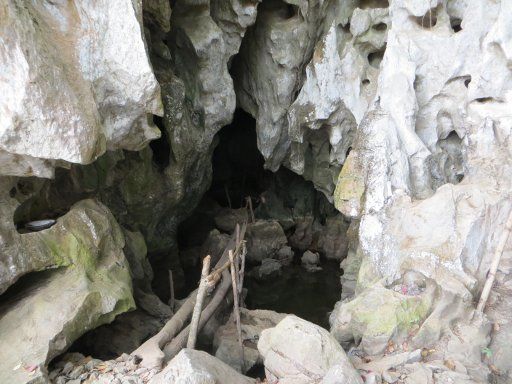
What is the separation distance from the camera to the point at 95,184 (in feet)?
32.3

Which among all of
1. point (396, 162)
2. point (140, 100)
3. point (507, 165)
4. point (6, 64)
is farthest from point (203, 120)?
point (507, 165)

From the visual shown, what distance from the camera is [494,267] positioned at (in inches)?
272

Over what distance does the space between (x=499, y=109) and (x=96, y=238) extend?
8.75 m

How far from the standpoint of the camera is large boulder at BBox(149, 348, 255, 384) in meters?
5.49

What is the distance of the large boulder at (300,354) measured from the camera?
19.2ft

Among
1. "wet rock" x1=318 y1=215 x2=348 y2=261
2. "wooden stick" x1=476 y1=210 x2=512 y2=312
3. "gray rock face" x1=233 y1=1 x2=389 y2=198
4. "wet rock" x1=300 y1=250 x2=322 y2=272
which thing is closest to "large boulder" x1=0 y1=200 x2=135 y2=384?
"wooden stick" x1=476 y1=210 x2=512 y2=312

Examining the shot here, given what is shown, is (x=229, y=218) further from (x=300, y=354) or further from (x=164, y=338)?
(x=300, y=354)

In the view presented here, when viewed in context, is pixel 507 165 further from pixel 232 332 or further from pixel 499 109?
pixel 232 332

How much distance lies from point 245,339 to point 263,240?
8.63m

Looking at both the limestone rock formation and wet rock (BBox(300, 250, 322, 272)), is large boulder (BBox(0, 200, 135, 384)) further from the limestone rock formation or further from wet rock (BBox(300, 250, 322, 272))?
wet rock (BBox(300, 250, 322, 272))

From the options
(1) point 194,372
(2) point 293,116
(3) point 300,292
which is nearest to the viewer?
(1) point 194,372

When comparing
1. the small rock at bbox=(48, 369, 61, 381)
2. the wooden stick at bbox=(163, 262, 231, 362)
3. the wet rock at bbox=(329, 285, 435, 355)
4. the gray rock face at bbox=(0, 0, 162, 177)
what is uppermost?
the gray rock face at bbox=(0, 0, 162, 177)

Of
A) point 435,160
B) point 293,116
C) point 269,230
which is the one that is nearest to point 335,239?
point 269,230

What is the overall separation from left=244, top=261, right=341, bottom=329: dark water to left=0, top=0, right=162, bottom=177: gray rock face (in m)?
8.60
